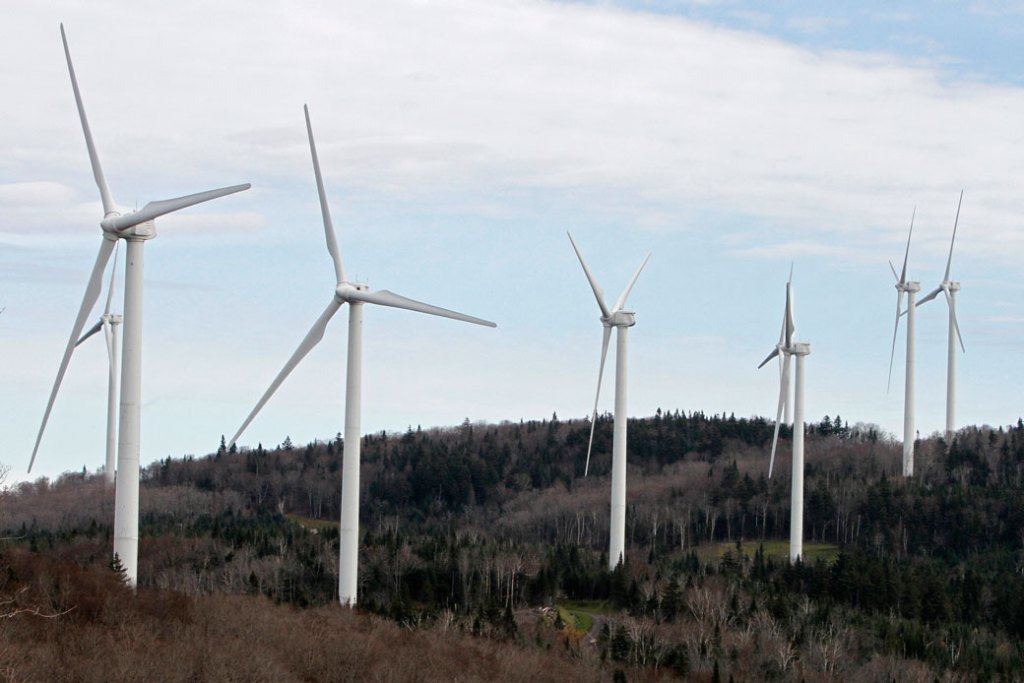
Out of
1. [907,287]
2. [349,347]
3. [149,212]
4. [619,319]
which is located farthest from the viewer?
[907,287]

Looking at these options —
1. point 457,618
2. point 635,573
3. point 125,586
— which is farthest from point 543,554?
point 125,586

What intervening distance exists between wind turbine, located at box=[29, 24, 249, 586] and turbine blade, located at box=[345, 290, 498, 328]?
15296 mm

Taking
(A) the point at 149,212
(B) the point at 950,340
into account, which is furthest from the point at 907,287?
(A) the point at 149,212

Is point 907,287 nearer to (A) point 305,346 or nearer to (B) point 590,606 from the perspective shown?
(B) point 590,606

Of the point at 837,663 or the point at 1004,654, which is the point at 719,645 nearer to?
the point at 837,663

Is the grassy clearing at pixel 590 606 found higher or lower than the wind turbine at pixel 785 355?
lower

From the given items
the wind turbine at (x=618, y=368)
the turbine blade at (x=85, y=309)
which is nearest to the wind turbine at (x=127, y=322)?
the turbine blade at (x=85, y=309)

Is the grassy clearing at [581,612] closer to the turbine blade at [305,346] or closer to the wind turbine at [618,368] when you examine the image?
the wind turbine at [618,368]

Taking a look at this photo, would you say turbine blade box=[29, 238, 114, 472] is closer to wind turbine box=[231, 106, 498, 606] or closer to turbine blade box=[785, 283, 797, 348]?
wind turbine box=[231, 106, 498, 606]

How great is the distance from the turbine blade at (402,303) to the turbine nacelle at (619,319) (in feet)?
110

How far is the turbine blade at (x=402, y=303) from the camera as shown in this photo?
76.7m

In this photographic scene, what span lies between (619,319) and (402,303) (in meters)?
35.6

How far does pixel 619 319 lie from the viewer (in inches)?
4486

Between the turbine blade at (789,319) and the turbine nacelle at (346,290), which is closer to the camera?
the turbine nacelle at (346,290)
